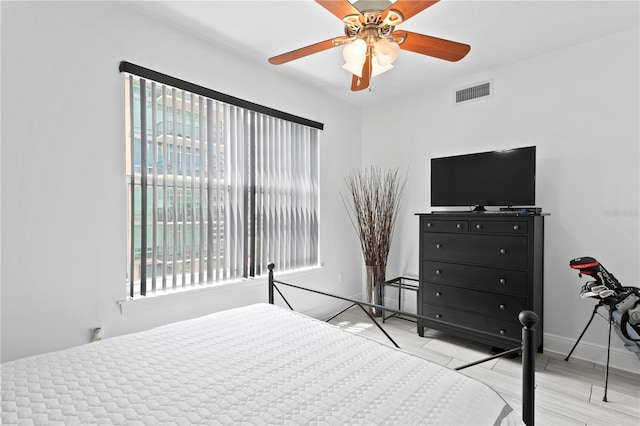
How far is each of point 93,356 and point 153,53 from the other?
6.79 feet

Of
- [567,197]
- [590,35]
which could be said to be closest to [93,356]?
[567,197]

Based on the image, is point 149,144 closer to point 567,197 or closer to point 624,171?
point 567,197

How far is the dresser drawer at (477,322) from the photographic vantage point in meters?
2.63

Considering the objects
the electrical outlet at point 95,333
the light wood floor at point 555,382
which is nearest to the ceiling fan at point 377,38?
the electrical outlet at point 95,333

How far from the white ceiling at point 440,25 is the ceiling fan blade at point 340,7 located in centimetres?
78

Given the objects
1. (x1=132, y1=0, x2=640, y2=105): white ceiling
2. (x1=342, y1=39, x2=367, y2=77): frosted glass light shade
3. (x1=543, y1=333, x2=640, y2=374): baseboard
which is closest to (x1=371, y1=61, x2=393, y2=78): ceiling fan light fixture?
(x1=342, y1=39, x2=367, y2=77): frosted glass light shade

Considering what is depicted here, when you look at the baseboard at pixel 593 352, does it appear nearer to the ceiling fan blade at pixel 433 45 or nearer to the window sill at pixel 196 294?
the window sill at pixel 196 294

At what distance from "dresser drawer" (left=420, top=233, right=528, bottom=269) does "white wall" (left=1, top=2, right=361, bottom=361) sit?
2268 millimetres

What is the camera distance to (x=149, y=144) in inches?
94.3

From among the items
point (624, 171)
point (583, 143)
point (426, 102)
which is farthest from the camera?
point (426, 102)

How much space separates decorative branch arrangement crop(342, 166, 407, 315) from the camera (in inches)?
150

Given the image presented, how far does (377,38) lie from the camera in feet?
5.36

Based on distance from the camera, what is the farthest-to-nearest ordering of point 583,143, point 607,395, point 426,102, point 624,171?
1. point 426,102
2. point 583,143
3. point 624,171
4. point 607,395

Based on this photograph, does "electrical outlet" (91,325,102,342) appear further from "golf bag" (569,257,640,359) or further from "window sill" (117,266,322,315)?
"golf bag" (569,257,640,359)
